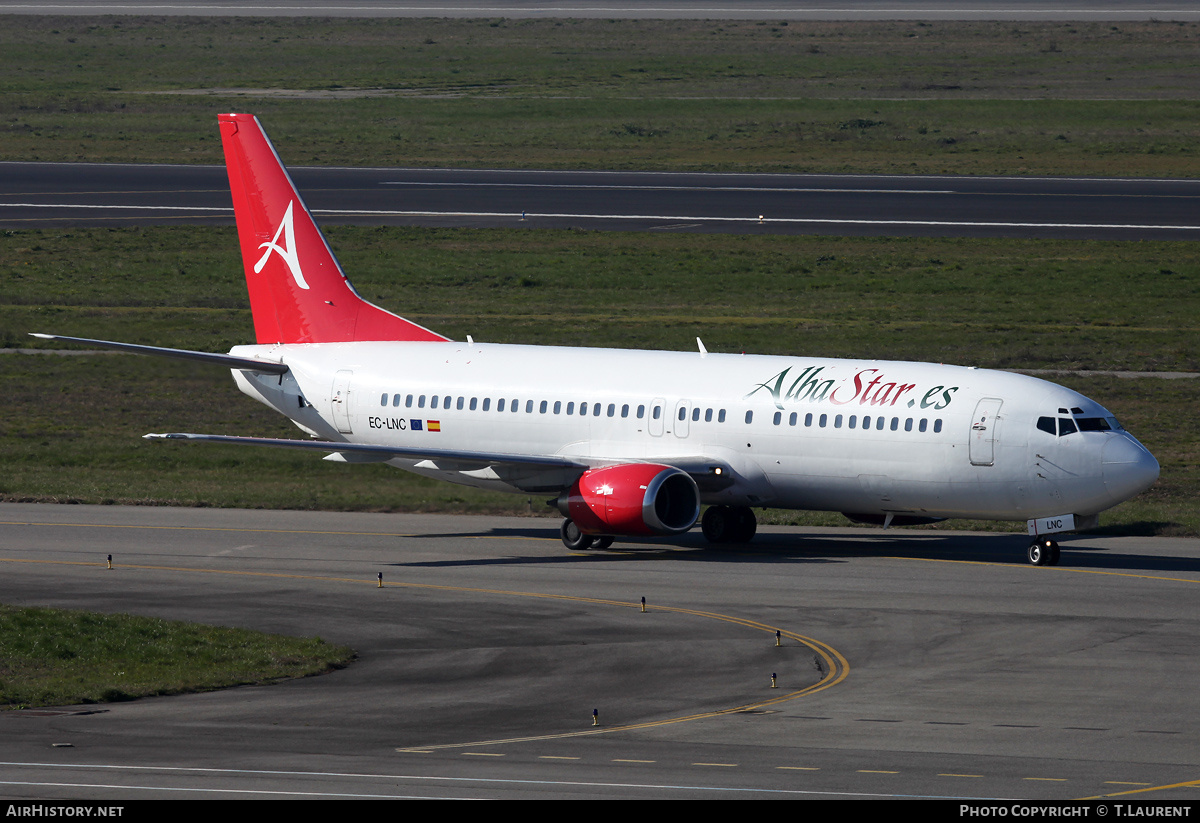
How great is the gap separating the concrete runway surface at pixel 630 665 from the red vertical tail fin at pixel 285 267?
5.32 metres

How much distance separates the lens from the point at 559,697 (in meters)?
26.9

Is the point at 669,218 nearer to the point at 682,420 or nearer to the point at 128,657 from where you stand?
the point at 682,420

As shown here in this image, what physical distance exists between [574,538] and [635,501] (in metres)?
2.96

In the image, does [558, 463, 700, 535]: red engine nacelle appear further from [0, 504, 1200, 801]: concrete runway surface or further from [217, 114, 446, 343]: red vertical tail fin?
[217, 114, 446, 343]: red vertical tail fin

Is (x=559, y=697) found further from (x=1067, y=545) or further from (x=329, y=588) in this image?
(x=1067, y=545)

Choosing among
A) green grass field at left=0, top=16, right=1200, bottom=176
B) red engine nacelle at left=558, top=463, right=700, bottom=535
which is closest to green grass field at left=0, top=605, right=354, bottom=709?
red engine nacelle at left=558, top=463, right=700, bottom=535

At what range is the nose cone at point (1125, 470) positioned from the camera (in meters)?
37.3

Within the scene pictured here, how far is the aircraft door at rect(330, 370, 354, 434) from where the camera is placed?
46344mm

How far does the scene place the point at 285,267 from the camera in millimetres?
48188

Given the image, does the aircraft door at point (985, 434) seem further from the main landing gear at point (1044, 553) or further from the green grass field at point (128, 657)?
the green grass field at point (128, 657)

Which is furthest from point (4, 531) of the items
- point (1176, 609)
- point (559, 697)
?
point (1176, 609)

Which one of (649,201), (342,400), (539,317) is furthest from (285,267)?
(649,201)

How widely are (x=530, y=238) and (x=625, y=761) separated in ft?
225

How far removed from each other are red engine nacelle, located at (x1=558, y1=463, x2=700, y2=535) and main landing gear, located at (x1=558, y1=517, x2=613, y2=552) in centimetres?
87
